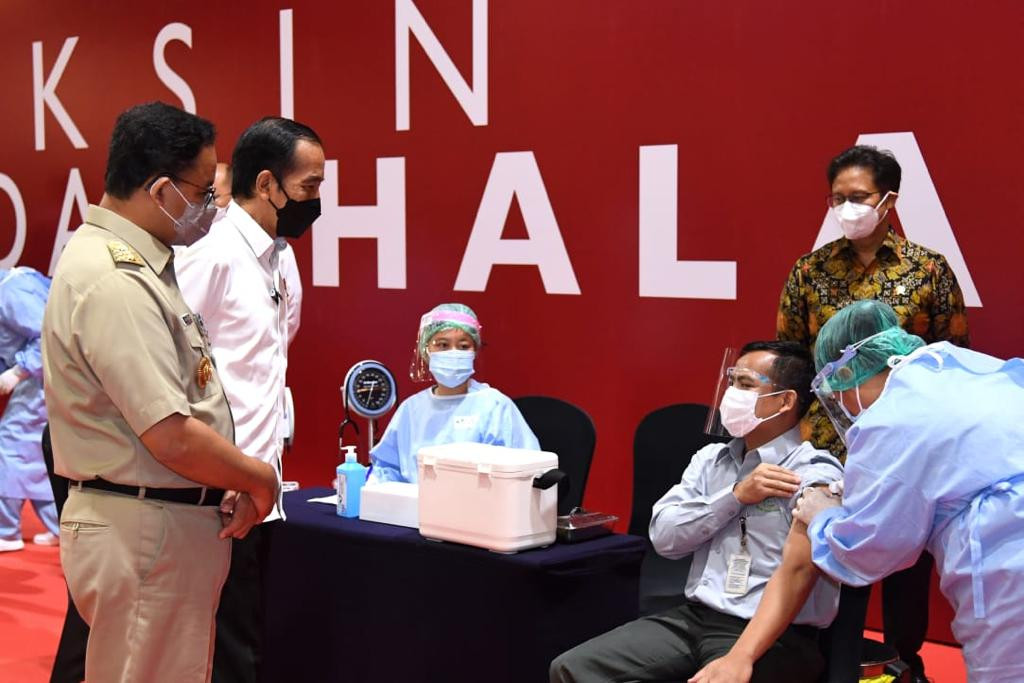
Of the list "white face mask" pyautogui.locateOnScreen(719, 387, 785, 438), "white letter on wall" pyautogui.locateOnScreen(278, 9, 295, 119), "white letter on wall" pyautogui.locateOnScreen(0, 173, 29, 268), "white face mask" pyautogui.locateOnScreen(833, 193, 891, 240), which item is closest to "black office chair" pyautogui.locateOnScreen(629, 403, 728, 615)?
"white face mask" pyautogui.locateOnScreen(719, 387, 785, 438)

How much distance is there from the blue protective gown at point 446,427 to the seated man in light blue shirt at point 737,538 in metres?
1.03

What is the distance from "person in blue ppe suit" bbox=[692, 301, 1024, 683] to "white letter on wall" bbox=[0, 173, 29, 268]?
6683 millimetres

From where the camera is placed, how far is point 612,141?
514 cm

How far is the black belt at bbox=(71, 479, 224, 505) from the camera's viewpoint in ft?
7.55

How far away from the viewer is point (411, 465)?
164 inches

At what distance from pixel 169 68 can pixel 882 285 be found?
15.3 feet

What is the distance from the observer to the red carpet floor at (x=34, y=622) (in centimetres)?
423

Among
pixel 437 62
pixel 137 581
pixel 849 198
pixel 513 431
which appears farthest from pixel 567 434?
pixel 437 62

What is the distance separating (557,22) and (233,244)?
2.74 metres

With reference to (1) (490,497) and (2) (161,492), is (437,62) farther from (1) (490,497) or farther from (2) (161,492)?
(2) (161,492)

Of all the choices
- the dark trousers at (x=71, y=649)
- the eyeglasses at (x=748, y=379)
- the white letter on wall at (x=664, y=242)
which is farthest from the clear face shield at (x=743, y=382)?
the dark trousers at (x=71, y=649)

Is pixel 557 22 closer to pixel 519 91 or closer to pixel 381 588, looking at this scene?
pixel 519 91

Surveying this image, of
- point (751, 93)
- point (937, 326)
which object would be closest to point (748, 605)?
point (937, 326)

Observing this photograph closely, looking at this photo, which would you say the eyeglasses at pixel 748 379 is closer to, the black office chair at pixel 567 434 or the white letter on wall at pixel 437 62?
the black office chair at pixel 567 434
